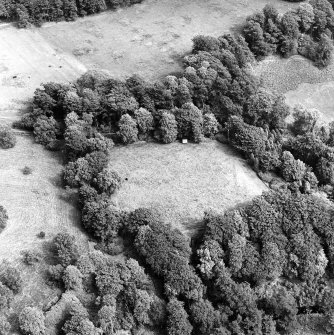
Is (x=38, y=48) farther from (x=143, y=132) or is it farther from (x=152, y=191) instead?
(x=152, y=191)

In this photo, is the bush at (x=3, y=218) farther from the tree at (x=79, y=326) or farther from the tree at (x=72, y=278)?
the tree at (x=79, y=326)

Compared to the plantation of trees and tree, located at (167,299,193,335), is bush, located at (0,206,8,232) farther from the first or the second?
tree, located at (167,299,193,335)

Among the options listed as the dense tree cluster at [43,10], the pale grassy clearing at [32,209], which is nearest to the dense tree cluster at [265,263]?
the pale grassy clearing at [32,209]

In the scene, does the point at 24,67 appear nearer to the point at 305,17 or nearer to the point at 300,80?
the point at 300,80

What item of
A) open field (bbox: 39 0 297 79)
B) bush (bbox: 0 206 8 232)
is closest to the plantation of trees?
Answer: bush (bbox: 0 206 8 232)

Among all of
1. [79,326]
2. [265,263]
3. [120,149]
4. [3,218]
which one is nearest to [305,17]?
[120,149]

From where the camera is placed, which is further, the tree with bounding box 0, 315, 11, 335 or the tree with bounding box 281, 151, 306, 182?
the tree with bounding box 281, 151, 306, 182
